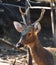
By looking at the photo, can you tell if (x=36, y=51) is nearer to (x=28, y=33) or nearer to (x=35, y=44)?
(x=35, y=44)

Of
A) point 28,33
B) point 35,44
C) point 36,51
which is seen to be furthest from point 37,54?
point 28,33

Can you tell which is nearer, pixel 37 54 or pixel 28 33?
pixel 28 33

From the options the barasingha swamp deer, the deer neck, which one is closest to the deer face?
the barasingha swamp deer

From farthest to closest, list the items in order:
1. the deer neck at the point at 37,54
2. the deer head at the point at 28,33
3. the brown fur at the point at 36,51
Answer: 1. the deer neck at the point at 37,54
2. the brown fur at the point at 36,51
3. the deer head at the point at 28,33

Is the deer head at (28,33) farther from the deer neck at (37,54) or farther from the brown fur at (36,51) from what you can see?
the deer neck at (37,54)

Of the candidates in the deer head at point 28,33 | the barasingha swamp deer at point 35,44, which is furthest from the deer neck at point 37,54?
the deer head at point 28,33

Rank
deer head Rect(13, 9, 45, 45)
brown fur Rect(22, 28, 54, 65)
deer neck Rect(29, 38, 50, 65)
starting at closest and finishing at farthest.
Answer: deer head Rect(13, 9, 45, 45)
brown fur Rect(22, 28, 54, 65)
deer neck Rect(29, 38, 50, 65)

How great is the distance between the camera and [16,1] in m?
11.2

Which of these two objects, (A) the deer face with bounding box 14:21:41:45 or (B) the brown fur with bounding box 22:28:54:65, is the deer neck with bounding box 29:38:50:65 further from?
(A) the deer face with bounding box 14:21:41:45

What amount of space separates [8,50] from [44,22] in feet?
8.88

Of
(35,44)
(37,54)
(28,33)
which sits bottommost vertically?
(37,54)

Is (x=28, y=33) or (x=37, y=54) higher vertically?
(x=28, y=33)

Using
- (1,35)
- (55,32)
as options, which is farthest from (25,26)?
(1,35)

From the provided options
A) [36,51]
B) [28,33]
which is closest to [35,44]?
[36,51]
